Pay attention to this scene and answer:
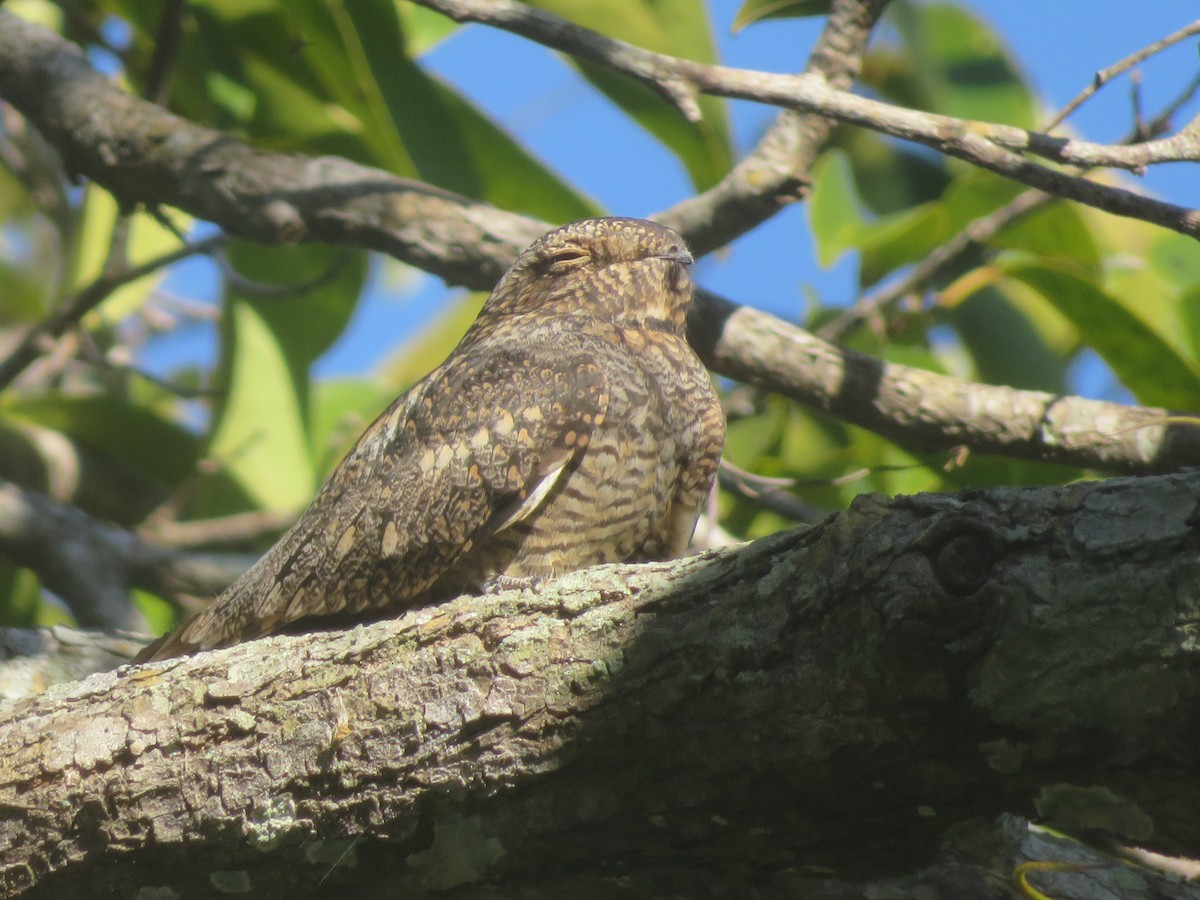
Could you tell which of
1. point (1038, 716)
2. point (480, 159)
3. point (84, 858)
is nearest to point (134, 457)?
Result: point (480, 159)

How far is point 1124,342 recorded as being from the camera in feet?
11.5

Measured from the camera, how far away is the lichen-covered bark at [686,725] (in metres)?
A: 1.63

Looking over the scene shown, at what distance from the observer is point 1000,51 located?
5172 mm

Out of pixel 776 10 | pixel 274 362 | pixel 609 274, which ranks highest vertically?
pixel 776 10

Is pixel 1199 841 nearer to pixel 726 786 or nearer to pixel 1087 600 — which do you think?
pixel 1087 600

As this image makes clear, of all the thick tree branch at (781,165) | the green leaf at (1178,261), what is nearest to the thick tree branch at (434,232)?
the thick tree branch at (781,165)

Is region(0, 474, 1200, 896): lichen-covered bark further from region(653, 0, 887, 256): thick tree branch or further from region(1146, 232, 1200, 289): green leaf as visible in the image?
region(1146, 232, 1200, 289): green leaf

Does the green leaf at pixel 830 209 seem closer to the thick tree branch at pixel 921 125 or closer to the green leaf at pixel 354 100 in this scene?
the green leaf at pixel 354 100

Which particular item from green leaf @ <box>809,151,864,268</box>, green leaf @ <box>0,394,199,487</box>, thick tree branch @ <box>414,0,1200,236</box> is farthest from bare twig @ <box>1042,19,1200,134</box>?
green leaf @ <box>0,394,199,487</box>

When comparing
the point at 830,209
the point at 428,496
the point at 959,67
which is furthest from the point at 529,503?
the point at 959,67

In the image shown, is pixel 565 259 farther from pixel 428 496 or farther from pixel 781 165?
pixel 428 496

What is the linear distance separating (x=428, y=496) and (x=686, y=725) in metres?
1.07

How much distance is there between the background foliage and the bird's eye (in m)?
0.58

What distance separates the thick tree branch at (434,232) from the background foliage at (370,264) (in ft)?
1.01
